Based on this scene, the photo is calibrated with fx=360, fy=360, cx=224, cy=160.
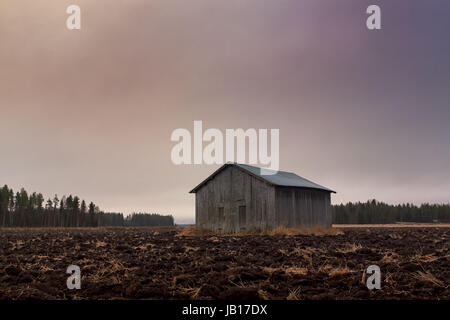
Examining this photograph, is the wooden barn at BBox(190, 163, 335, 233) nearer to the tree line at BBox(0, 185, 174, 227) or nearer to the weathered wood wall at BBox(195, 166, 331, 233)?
the weathered wood wall at BBox(195, 166, 331, 233)

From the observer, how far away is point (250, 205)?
28.4 meters

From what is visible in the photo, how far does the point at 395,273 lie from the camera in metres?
8.11

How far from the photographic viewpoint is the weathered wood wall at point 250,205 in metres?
27.4

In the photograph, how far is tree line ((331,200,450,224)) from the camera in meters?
116

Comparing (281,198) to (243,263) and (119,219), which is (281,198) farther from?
(119,219)

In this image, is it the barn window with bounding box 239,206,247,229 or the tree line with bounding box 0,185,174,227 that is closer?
the barn window with bounding box 239,206,247,229

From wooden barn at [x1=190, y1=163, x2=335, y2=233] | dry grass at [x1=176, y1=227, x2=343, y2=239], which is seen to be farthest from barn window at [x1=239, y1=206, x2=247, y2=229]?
dry grass at [x1=176, y1=227, x2=343, y2=239]

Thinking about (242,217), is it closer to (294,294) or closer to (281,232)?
(281,232)

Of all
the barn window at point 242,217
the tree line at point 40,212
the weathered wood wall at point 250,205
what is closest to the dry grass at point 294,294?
the weathered wood wall at point 250,205

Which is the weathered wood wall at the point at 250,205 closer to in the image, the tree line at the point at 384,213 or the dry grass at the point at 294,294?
the dry grass at the point at 294,294

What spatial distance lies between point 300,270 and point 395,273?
212 cm

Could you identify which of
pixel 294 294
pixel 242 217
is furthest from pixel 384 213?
pixel 294 294
